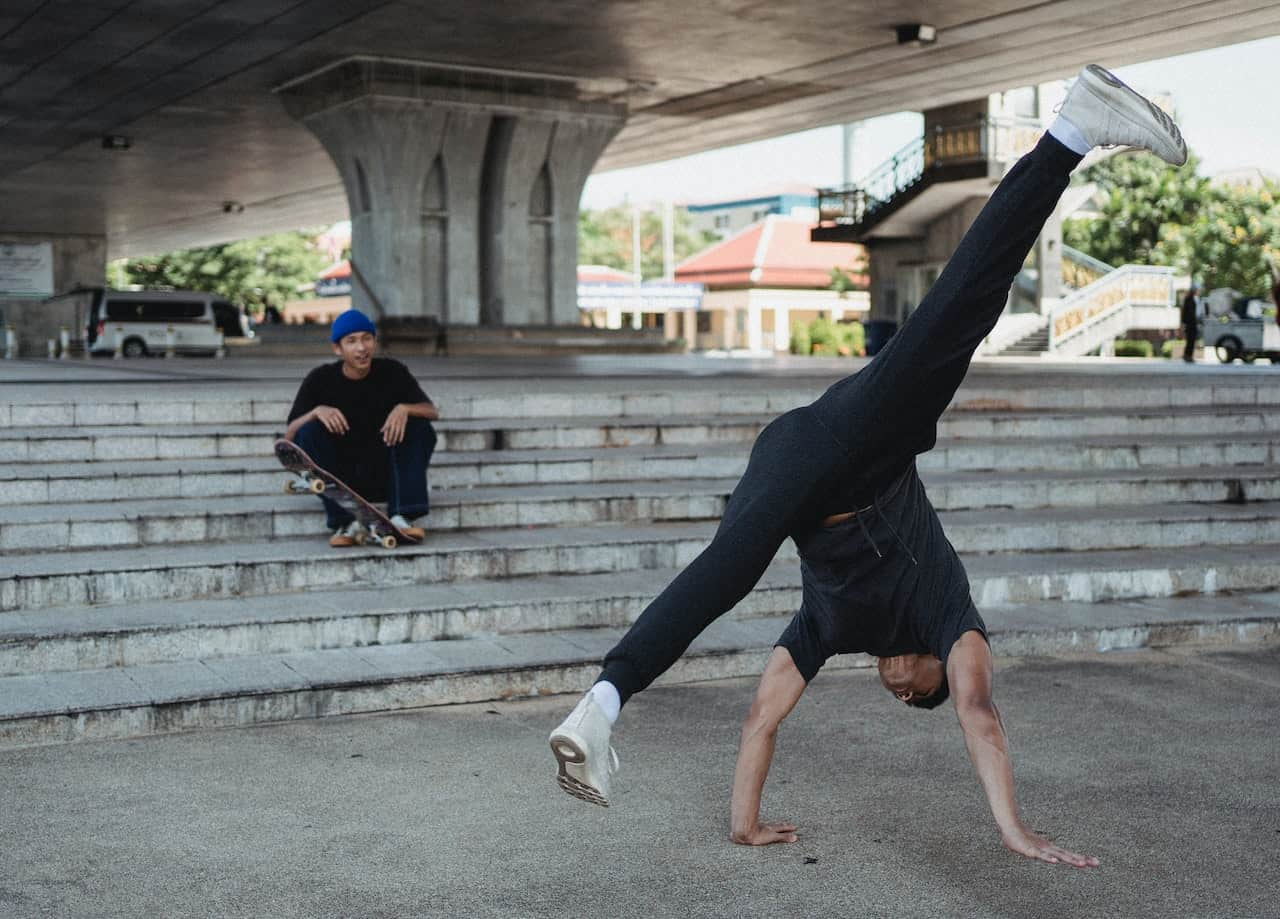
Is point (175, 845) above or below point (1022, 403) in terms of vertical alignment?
below

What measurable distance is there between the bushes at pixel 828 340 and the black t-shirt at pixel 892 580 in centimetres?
4150

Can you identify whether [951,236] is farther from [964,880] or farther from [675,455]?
[964,880]

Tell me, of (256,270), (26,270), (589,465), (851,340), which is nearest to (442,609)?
(589,465)

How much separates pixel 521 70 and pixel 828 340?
23.4 meters

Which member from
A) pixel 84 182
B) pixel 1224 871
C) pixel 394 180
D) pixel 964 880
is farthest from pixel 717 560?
pixel 84 182

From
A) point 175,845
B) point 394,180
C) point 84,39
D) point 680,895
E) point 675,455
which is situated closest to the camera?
point 680,895

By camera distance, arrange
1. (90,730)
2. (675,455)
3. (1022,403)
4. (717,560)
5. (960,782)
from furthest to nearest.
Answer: (1022,403)
(675,455)
(90,730)
(960,782)
(717,560)

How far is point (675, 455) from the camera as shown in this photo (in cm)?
991

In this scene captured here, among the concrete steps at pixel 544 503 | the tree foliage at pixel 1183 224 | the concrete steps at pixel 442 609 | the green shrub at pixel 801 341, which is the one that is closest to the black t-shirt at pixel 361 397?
the concrete steps at pixel 544 503

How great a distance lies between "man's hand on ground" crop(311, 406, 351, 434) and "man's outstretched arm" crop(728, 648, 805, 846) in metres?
3.82

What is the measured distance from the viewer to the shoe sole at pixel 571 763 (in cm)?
345

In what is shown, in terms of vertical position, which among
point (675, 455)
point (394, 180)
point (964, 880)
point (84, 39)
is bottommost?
point (964, 880)

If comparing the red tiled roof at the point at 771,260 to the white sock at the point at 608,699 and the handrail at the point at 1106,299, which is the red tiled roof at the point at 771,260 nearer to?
the handrail at the point at 1106,299

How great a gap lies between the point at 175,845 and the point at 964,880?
232cm
